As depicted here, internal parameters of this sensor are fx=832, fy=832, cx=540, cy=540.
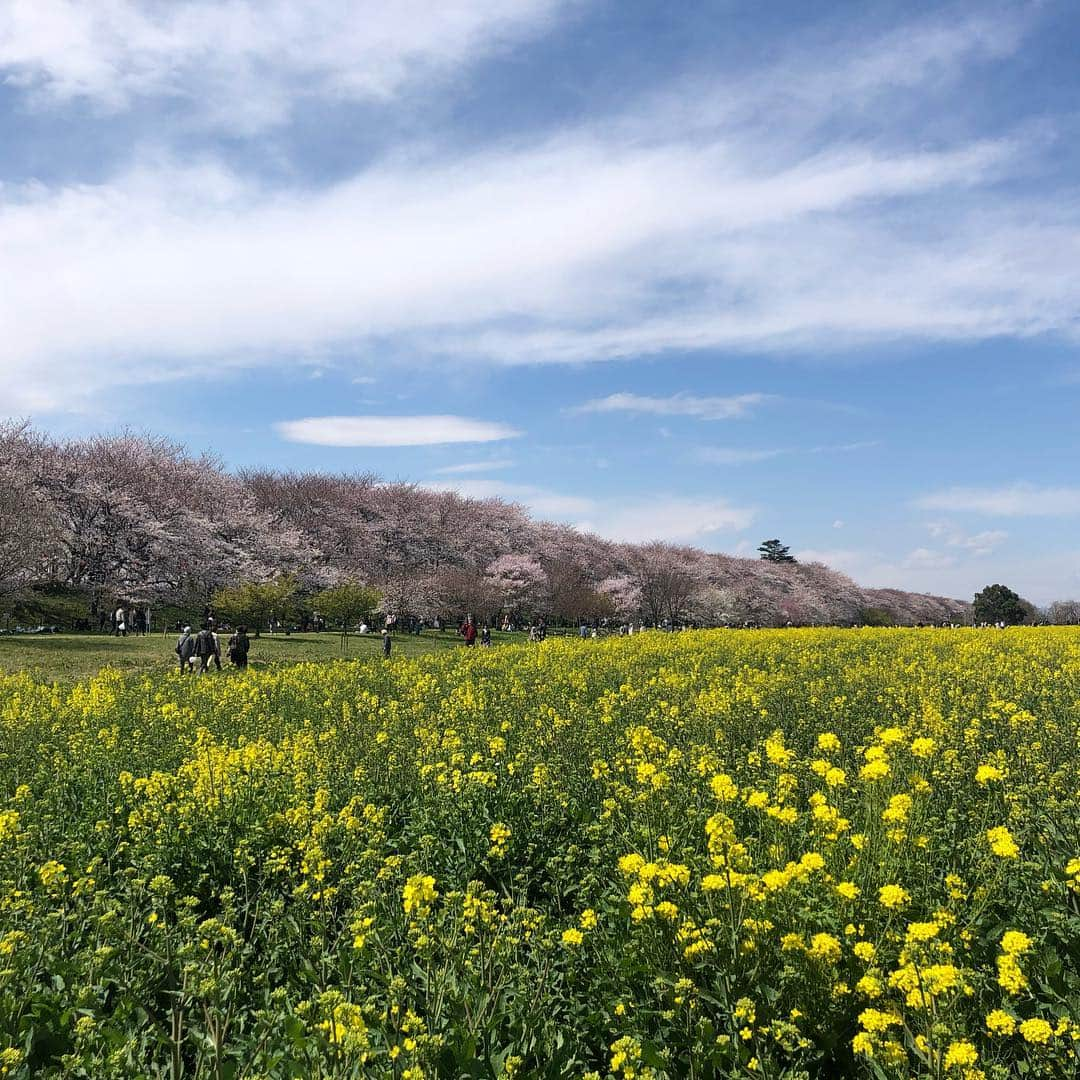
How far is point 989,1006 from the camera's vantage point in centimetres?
388

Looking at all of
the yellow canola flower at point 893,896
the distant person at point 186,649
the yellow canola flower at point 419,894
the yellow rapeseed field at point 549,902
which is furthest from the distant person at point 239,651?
the yellow canola flower at point 893,896

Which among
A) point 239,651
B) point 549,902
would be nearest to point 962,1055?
point 549,902

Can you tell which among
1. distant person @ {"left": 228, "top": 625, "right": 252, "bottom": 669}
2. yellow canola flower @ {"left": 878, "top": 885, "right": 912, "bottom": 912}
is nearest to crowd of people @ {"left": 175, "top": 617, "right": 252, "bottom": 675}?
distant person @ {"left": 228, "top": 625, "right": 252, "bottom": 669}

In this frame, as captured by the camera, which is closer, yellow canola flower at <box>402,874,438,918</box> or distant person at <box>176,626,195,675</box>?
yellow canola flower at <box>402,874,438,918</box>

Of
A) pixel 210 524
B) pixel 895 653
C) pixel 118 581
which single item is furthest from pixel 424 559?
pixel 895 653

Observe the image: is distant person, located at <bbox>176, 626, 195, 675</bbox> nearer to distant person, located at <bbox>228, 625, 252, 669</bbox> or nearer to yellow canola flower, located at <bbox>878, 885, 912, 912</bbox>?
distant person, located at <bbox>228, 625, 252, 669</bbox>

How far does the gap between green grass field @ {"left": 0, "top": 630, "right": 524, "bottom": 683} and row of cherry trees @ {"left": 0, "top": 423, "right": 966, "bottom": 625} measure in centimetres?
704

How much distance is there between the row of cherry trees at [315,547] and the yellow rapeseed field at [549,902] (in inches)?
1257

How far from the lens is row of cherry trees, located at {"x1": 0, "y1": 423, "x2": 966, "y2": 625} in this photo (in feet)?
139

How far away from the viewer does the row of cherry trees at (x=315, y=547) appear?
4247 cm

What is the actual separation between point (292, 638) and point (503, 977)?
3479 cm

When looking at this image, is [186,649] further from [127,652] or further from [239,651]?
[127,652]

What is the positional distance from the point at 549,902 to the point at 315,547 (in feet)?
175

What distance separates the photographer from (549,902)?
579 cm
